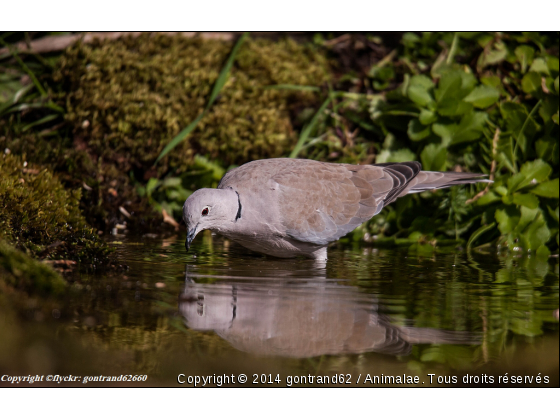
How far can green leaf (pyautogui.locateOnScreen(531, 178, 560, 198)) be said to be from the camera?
17.9ft

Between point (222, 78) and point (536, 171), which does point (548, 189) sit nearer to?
point (536, 171)

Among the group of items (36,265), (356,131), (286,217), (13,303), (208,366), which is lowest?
(208,366)

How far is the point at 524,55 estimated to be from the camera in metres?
6.41

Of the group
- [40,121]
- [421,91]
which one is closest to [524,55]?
[421,91]

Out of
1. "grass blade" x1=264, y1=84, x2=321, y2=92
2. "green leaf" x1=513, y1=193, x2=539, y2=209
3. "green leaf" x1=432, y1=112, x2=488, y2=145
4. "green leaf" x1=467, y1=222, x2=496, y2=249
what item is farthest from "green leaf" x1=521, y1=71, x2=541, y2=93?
"grass blade" x1=264, y1=84, x2=321, y2=92

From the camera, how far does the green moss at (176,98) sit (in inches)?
244

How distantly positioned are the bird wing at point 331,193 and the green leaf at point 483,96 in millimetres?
1081

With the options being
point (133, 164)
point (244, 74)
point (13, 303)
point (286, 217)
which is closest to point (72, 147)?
point (133, 164)

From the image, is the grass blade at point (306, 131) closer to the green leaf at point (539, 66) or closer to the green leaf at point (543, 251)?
the green leaf at point (539, 66)

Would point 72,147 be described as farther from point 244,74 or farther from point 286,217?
point 286,217

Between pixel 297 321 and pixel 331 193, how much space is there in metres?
2.05

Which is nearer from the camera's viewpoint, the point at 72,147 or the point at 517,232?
the point at 517,232

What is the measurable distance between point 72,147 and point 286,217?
2.98m

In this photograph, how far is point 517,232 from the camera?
18.1 ft
